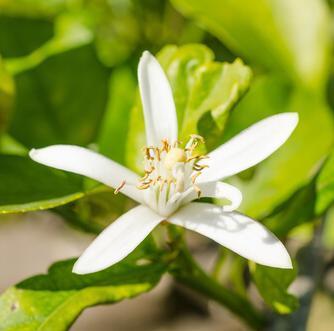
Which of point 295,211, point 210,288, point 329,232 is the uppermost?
point 295,211

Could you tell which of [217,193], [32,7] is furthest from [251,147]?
[32,7]

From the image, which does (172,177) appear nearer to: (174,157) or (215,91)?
(174,157)

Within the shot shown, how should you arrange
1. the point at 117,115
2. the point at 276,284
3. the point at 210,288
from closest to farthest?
the point at 276,284 < the point at 210,288 < the point at 117,115

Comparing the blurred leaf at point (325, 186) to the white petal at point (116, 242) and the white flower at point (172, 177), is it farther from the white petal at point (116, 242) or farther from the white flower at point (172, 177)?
the white petal at point (116, 242)

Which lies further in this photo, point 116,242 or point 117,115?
point 117,115

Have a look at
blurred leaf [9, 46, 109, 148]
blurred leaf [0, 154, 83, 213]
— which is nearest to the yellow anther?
blurred leaf [0, 154, 83, 213]

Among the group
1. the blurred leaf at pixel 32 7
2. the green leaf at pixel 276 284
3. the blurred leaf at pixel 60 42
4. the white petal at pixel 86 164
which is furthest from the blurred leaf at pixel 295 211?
the blurred leaf at pixel 32 7
